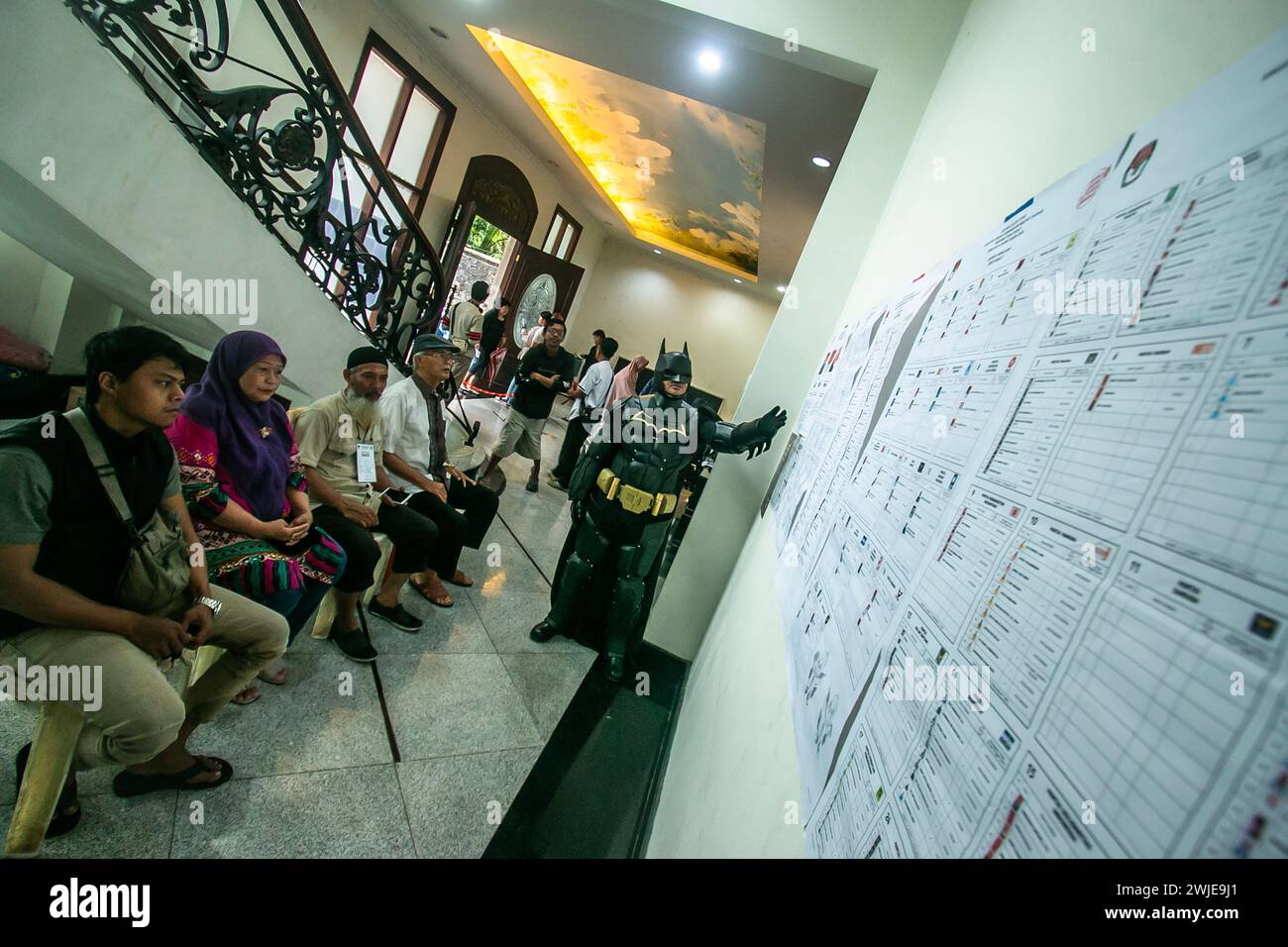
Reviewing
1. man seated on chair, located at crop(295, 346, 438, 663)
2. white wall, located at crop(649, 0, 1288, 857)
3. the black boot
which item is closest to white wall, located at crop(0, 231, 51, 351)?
man seated on chair, located at crop(295, 346, 438, 663)

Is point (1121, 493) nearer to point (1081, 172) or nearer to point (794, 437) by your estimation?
point (1081, 172)

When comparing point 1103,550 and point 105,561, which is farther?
point 105,561

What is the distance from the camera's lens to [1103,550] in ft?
1.44

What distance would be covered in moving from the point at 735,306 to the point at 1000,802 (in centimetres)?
1526

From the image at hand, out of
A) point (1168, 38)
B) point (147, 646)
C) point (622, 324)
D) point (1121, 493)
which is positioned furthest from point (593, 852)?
point (622, 324)

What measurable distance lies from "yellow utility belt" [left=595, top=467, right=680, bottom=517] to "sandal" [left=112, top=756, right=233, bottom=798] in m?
1.99

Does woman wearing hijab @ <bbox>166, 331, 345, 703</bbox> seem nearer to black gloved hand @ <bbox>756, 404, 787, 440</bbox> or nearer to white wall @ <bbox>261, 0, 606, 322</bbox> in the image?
black gloved hand @ <bbox>756, 404, 787, 440</bbox>

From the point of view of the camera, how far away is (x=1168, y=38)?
709 mm

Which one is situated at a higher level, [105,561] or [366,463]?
[366,463]

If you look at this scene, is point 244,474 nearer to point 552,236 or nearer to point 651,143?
point 651,143

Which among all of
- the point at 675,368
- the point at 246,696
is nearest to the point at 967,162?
the point at 675,368

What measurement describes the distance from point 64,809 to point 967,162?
3.05 metres

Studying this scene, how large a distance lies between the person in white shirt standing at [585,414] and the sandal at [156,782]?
4.34 meters

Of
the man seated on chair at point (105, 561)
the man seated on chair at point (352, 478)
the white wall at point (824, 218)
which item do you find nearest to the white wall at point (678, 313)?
the white wall at point (824, 218)
